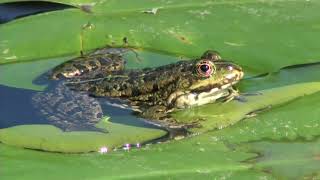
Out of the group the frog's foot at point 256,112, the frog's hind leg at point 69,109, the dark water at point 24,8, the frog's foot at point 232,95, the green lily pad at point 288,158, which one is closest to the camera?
the green lily pad at point 288,158

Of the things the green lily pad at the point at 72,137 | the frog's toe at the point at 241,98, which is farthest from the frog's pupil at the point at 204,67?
the green lily pad at the point at 72,137

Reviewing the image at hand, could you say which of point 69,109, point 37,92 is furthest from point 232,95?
point 37,92

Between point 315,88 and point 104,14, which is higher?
point 104,14

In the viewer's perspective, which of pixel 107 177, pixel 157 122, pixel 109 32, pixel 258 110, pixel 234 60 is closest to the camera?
pixel 107 177

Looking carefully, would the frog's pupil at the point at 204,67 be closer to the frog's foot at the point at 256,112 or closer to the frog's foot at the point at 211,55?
the frog's foot at the point at 211,55

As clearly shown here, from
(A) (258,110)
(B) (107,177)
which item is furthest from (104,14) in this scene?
(B) (107,177)

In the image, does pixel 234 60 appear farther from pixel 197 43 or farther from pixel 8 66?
pixel 8 66

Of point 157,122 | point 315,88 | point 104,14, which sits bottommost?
point 157,122
